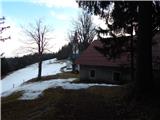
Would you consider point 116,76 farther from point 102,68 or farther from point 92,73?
point 92,73

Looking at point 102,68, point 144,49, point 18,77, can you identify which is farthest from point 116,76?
point 18,77

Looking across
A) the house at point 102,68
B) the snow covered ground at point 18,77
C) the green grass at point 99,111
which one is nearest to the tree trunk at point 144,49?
the green grass at point 99,111

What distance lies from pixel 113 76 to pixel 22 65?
67.7 m

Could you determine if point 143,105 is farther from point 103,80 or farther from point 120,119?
point 103,80

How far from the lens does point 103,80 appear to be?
36.0 m

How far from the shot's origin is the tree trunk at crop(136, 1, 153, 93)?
15.6 m

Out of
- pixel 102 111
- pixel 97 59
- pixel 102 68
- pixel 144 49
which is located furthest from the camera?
pixel 97 59

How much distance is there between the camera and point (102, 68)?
3625 cm

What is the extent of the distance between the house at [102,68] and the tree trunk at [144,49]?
15.2 m

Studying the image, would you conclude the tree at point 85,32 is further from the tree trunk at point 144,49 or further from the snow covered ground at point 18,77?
the tree trunk at point 144,49

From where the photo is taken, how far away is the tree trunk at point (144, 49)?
616 inches

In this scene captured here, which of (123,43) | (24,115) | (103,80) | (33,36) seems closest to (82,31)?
(33,36)

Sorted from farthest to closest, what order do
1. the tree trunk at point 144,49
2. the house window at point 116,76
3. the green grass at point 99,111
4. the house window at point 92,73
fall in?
the house window at point 92,73 → the house window at point 116,76 → the tree trunk at point 144,49 → the green grass at point 99,111

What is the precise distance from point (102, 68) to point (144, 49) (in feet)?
67.5
